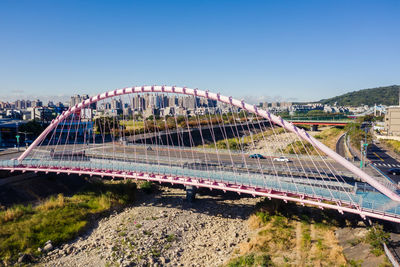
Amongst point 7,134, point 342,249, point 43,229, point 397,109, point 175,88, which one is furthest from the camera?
point 397,109

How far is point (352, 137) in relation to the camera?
54625 millimetres

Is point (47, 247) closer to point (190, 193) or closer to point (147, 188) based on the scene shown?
point (147, 188)

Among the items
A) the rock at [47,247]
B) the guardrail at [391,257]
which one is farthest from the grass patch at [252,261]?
the rock at [47,247]

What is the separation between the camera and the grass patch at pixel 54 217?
22109 mm

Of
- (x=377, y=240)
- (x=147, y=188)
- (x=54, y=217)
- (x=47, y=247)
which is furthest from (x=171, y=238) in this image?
(x=377, y=240)

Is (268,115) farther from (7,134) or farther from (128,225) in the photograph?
(7,134)

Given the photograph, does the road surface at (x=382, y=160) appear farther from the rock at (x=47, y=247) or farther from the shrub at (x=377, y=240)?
the rock at (x=47, y=247)

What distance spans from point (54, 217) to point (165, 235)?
11868 mm

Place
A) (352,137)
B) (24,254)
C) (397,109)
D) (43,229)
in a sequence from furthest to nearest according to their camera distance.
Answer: (397,109)
(352,137)
(43,229)
(24,254)

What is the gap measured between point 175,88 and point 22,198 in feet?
74.3

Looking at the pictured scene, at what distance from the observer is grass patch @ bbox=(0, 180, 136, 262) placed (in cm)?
2211

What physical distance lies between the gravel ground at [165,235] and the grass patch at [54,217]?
5.47 ft

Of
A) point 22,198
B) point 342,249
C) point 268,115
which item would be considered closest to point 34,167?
point 22,198

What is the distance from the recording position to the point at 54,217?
26406mm
